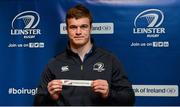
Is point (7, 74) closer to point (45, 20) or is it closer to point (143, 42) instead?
point (45, 20)

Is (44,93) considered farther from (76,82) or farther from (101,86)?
(101,86)

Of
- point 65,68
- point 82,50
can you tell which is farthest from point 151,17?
point 65,68

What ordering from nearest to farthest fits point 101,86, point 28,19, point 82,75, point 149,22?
point 101,86
point 82,75
point 149,22
point 28,19

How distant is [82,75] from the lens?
5.91 ft

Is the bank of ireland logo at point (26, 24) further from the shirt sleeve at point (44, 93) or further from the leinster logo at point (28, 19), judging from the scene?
the shirt sleeve at point (44, 93)

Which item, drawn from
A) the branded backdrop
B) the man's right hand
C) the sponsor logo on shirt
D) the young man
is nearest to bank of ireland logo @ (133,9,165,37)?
the branded backdrop

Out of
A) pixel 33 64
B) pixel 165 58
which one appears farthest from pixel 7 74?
pixel 165 58

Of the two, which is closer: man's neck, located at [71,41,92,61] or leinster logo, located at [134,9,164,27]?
man's neck, located at [71,41,92,61]

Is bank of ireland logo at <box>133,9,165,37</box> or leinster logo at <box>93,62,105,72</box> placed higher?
bank of ireland logo at <box>133,9,165,37</box>

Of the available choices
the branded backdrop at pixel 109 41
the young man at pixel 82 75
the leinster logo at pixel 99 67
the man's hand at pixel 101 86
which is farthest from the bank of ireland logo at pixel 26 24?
the man's hand at pixel 101 86

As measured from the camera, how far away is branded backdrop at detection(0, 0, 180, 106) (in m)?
2.29

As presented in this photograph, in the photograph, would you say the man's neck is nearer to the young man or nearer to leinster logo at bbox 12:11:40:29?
the young man

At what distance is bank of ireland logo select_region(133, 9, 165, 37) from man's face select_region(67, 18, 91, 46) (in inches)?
22.2

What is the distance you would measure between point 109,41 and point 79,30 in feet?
1.90
